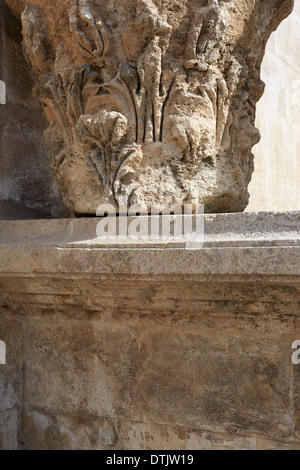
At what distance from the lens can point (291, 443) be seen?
1557mm

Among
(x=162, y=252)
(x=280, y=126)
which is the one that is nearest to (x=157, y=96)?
(x=162, y=252)

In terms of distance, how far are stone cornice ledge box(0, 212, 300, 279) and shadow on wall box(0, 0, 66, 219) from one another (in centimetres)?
42

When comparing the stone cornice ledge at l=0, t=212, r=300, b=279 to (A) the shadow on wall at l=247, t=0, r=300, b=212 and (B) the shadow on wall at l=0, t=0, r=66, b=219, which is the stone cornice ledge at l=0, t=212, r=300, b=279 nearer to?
(B) the shadow on wall at l=0, t=0, r=66, b=219

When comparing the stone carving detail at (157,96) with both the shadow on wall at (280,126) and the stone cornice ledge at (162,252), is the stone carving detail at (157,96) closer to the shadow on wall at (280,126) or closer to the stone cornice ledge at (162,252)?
the stone cornice ledge at (162,252)

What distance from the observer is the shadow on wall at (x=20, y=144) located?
2174 millimetres

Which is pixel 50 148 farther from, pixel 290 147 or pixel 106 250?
pixel 290 147

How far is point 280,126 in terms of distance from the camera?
3.14m

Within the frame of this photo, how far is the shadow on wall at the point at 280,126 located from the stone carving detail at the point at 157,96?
3.82ft

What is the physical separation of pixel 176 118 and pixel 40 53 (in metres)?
0.64

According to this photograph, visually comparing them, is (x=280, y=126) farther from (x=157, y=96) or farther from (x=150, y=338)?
(x=150, y=338)

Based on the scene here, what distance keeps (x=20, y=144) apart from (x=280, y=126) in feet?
5.66

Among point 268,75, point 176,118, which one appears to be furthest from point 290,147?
point 176,118

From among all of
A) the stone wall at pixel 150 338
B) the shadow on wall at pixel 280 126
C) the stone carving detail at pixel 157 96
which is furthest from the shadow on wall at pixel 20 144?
the shadow on wall at pixel 280 126
